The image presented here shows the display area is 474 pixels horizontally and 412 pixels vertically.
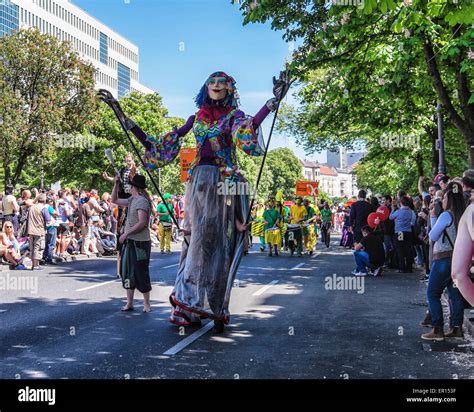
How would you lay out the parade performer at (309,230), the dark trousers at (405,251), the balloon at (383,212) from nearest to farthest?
the dark trousers at (405,251)
the balloon at (383,212)
the parade performer at (309,230)

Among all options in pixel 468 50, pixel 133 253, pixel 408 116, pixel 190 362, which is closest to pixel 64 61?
pixel 408 116

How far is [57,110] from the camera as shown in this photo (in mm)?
38125

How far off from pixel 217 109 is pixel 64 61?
111 ft

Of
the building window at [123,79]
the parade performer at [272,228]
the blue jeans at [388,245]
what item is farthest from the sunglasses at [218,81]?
the building window at [123,79]

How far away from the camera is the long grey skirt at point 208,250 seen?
25.2 ft

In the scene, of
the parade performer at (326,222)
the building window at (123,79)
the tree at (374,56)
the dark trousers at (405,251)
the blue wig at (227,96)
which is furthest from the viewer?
the building window at (123,79)

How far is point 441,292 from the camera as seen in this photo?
25.8 feet

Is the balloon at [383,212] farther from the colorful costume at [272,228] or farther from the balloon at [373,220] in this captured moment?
the colorful costume at [272,228]

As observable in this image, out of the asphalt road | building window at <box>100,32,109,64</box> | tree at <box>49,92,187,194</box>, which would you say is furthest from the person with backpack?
building window at <box>100,32,109,64</box>

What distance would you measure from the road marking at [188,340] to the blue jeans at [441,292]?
2.64 m

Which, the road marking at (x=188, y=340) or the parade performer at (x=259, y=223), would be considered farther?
the parade performer at (x=259, y=223)

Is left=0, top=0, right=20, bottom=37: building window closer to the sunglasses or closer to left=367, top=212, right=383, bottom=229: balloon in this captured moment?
left=367, top=212, right=383, bottom=229: balloon

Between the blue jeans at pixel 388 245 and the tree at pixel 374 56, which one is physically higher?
the tree at pixel 374 56
